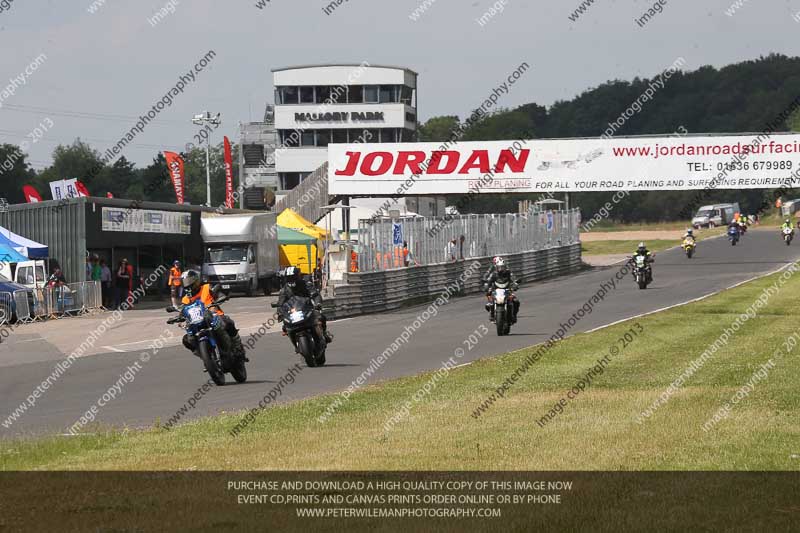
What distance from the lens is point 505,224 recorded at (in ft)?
153

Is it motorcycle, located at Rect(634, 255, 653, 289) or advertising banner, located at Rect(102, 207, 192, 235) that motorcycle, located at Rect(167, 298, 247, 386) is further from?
motorcycle, located at Rect(634, 255, 653, 289)

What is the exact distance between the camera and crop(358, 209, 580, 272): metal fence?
3478 cm

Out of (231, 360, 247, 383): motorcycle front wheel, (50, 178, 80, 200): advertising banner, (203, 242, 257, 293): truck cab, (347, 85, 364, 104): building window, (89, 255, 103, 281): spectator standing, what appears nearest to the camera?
(231, 360, 247, 383): motorcycle front wheel

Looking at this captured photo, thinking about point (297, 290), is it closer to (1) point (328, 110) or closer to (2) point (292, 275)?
(2) point (292, 275)

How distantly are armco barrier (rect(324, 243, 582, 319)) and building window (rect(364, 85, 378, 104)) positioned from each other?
5681cm

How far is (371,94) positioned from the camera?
10500cm

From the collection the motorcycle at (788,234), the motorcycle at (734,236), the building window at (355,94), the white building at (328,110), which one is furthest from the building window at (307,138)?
the motorcycle at (788,234)

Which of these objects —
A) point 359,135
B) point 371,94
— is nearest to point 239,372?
point 371,94

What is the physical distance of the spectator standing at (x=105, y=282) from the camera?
1451 inches

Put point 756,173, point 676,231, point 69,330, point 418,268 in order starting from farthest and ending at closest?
point 676,231, point 756,173, point 418,268, point 69,330

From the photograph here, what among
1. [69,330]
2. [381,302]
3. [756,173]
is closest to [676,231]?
[756,173]

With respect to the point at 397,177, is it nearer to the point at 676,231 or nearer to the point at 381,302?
the point at 381,302

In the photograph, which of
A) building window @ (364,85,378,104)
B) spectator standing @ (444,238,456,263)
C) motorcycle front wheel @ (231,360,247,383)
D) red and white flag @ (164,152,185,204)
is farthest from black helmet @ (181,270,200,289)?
building window @ (364,85,378,104)

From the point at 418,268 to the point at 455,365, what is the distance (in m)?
19.4
